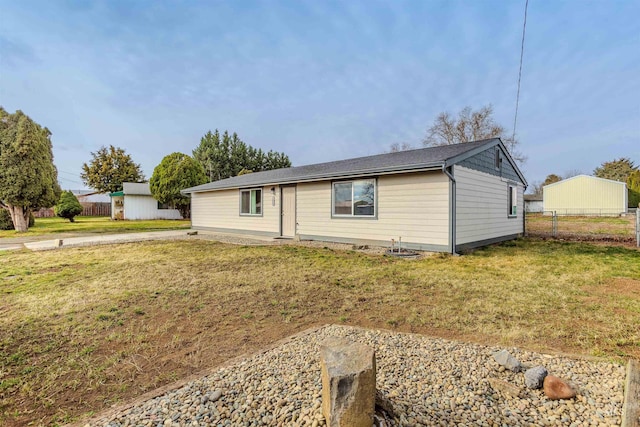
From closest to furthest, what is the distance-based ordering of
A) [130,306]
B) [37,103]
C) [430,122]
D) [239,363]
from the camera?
[239,363] < [130,306] < [37,103] < [430,122]

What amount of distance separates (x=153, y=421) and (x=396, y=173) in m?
7.81

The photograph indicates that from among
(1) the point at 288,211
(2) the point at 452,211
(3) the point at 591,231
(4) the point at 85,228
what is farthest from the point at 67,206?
(3) the point at 591,231

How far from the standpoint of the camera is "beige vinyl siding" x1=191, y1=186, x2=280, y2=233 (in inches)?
487

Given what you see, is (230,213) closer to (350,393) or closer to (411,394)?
(411,394)

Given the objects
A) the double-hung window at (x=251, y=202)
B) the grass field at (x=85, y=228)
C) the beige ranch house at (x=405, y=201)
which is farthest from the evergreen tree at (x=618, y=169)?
the grass field at (x=85, y=228)

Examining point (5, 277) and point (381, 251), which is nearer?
point (5, 277)

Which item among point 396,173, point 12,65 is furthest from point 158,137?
point 396,173

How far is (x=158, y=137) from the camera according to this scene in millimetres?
22062

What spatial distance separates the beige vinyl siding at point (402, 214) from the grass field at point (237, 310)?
1013 mm

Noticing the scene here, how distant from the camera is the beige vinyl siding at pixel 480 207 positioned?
8.31 m

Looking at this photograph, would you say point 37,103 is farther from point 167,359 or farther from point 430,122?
point 430,122

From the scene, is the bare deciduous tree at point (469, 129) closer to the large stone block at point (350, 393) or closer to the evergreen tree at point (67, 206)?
the large stone block at point (350, 393)

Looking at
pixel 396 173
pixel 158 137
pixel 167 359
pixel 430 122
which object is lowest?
pixel 167 359

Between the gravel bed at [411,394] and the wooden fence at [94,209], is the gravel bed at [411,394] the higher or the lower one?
the lower one
